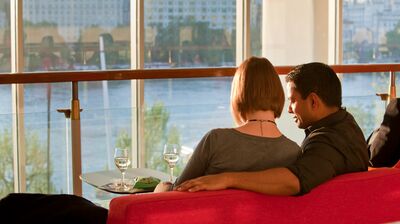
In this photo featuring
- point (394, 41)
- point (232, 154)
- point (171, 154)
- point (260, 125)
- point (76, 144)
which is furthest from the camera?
point (394, 41)

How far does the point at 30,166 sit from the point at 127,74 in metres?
0.79

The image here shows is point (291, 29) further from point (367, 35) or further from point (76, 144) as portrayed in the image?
point (76, 144)

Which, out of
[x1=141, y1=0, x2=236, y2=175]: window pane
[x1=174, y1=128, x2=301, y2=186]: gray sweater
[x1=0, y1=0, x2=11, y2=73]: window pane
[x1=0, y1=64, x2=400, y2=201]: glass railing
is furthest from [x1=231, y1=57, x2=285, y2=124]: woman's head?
[x1=0, y1=0, x2=11, y2=73]: window pane

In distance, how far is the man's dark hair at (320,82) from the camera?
9.57 feet

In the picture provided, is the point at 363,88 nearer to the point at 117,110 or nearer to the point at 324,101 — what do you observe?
the point at 117,110

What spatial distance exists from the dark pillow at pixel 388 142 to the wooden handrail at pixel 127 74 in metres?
1.37

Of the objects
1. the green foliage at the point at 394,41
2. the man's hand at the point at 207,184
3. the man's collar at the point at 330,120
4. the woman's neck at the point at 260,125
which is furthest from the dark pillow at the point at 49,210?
the green foliage at the point at 394,41

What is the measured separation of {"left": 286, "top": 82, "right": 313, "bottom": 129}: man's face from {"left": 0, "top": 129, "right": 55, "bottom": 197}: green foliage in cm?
180

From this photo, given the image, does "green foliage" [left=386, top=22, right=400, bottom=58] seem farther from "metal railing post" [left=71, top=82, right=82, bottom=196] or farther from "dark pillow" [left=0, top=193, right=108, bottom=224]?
"dark pillow" [left=0, top=193, right=108, bottom=224]

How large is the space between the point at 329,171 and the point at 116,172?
158 centimetres

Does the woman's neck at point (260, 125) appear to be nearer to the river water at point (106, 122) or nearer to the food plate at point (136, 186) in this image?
the food plate at point (136, 186)

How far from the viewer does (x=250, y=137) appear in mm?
2654

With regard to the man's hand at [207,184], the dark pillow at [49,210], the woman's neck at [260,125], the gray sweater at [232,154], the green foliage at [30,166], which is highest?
the woman's neck at [260,125]

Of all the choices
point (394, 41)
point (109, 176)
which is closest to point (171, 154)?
point (109, 176)
